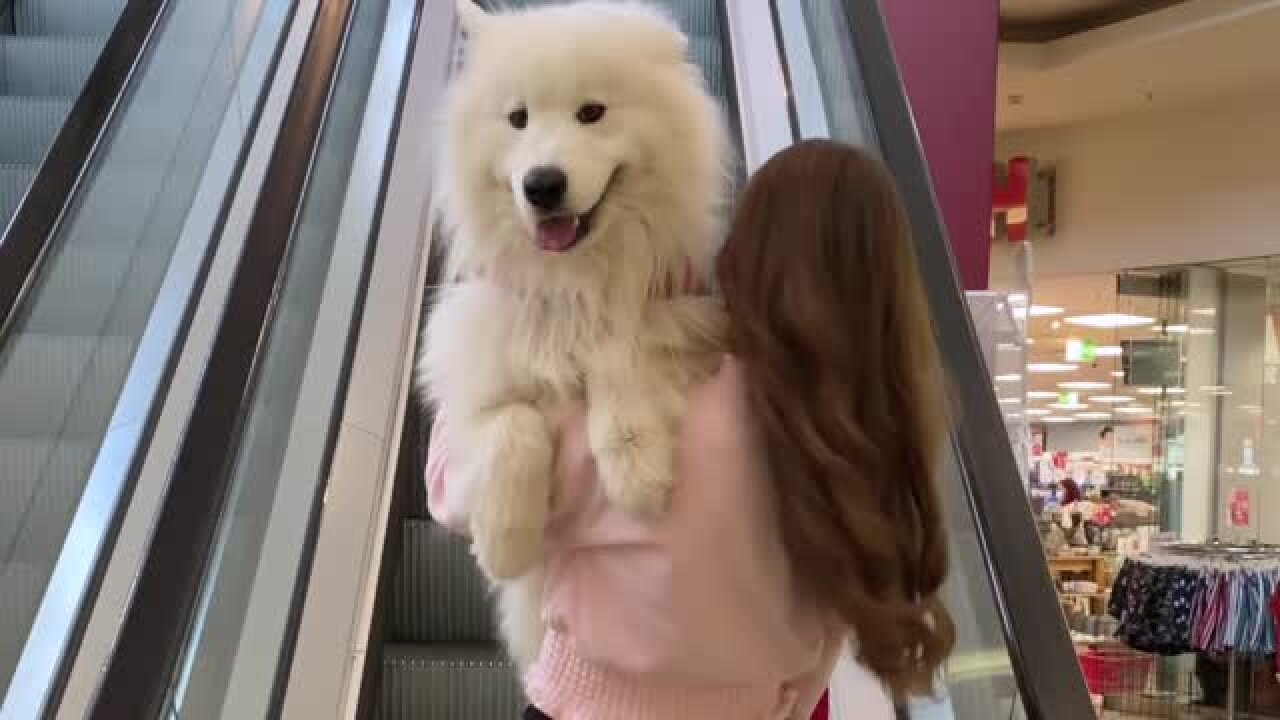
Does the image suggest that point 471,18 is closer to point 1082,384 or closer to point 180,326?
point 180,326

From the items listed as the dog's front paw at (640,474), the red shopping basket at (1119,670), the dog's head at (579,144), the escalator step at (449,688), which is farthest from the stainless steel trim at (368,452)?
the red shopping basket at (1119,670)

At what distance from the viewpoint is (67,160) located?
11.5ft

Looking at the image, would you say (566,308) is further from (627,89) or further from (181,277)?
(181,277)

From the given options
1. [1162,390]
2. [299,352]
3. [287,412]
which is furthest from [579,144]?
[1162,390]

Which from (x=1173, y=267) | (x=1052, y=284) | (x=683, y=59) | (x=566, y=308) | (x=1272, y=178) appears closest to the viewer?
(x=566, y=308)

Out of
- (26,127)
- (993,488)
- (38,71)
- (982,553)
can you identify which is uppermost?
(38,71)

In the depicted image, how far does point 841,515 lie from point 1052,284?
1054cm

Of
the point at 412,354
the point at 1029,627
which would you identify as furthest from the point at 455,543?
the point at 1029,627

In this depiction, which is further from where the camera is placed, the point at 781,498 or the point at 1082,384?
the point at 1082,384

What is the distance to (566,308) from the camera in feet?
5.13

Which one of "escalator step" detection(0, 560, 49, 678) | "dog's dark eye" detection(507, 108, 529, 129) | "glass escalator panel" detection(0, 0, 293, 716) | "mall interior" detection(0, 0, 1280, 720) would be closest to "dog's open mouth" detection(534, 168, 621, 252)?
"dog's dark eye" detection(507, 108, 529, 129)

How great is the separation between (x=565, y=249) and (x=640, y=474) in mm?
282

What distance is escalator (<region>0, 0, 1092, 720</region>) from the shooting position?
8.09 ft

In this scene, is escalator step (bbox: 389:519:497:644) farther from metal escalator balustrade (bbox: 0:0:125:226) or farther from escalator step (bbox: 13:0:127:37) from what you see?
escalator step (bbox: 13:0:127:37)
